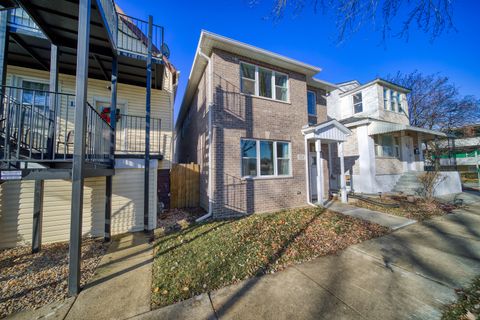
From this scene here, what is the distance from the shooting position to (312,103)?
420 inches

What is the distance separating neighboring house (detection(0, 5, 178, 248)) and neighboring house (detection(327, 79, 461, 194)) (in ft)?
37.2

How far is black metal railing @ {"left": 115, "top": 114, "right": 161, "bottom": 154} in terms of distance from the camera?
6.96 meters

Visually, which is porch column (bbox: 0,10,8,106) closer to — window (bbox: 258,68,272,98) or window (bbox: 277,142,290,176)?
window (bbox: 258,68,272,98)

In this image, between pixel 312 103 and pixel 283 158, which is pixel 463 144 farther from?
pixel 283 158

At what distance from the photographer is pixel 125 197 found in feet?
18.9

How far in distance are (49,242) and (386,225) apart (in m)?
10.1

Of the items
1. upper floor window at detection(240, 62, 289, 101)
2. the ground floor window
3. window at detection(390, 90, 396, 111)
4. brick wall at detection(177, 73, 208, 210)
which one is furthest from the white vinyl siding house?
window at detection(390, 90, 396, 111)

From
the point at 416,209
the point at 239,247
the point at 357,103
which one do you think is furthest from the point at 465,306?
the point at 357,103

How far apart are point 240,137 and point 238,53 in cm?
345

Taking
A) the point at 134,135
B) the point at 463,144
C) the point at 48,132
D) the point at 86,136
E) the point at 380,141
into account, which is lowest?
the point at 86,136

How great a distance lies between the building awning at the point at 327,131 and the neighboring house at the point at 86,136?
6076mm

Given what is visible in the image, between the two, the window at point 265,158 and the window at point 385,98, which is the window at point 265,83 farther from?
the window at point 385,98

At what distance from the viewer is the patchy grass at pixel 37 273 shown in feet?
9.45

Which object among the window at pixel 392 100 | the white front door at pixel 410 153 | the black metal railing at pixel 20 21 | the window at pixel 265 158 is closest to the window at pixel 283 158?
the window at pixel 265 158
